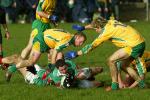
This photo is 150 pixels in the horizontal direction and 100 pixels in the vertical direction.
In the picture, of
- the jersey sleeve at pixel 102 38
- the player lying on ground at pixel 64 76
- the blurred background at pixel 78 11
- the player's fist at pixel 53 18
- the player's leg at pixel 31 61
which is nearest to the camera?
the jersey sleeve at pixel 102 38

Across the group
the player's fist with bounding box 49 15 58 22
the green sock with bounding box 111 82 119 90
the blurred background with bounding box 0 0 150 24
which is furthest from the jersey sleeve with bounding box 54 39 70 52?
the blurred background with bounding box 0 0 150 24

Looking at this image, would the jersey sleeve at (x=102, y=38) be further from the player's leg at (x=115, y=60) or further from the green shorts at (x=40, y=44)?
the green shorts at (x=40, y=44)

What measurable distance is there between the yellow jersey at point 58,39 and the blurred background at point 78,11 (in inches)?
843

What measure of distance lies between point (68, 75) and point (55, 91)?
503 mm

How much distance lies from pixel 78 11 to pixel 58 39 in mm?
23682

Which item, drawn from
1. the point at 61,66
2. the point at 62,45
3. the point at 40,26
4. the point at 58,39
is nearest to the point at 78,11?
A: the point at 40,26

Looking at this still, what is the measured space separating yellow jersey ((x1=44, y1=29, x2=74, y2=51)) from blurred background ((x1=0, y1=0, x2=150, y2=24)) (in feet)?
70.3

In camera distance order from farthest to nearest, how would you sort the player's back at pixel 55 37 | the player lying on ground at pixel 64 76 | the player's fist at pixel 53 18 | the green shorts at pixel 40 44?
the player's fist at pixel 53 18 → the green shorts at pixel 40 44 → the player's back at pixel 55 37 → the player lying on ground at pixel 64 76

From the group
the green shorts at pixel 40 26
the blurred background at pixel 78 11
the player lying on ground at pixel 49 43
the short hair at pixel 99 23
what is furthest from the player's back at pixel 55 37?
the blurred background at pixel 78 11

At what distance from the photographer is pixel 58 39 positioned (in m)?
14.9

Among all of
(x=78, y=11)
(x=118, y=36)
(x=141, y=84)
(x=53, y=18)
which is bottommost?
(x=78, y=11)

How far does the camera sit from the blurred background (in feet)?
124

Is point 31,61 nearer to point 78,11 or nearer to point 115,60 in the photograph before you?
point 115,60

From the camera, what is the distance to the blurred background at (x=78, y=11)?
3772cm
